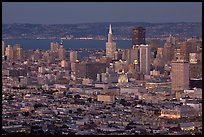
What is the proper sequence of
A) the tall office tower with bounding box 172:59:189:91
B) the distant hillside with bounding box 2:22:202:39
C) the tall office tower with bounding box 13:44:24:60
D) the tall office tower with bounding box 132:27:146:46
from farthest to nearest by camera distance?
the tall office tower with bounding box 132:27:146:46
the tall office tower with bounding box 13:44:24:60
the distant hillside with bounding box 2:22:202:39
the tall office tower with bounding box 172:59:189:91

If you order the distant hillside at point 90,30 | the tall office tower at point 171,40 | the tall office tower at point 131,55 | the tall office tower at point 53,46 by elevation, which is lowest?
the tall office tower at point 131,55

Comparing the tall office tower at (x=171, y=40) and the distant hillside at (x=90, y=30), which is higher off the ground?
the distant hillside at (x=90, y=30)

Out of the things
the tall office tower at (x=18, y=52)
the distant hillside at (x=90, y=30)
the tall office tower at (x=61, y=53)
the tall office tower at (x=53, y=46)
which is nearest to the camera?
the distant hillside at (x=90, y=30)

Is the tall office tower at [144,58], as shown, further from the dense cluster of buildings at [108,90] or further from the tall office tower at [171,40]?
the tall office tower at [171,40]

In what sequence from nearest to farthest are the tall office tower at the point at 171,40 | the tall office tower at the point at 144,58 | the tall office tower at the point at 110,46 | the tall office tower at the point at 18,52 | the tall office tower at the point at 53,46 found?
1. the tall office tower at the point at 144,58
2. the tall office tower at the point at 171,40
3. the tall office tower at the point at 18,52
4. the tall office tower at the point at 110,46
5. the tall office tower at the point at 53,46

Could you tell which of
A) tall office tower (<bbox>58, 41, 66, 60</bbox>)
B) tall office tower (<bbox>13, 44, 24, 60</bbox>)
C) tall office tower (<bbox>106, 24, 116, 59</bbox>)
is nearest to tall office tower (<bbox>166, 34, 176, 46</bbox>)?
tall office tower (<bbox>106, 24, 116, 59</bbox>)

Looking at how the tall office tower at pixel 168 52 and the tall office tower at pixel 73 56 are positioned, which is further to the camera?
the tall office tower at pixel 73 56

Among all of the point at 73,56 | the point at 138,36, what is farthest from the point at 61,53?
the point at 138,36

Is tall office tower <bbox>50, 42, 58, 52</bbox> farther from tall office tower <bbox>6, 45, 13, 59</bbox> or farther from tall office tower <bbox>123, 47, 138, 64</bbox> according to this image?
tall office tower <bbox>123, 47, 138, 64</bbox>

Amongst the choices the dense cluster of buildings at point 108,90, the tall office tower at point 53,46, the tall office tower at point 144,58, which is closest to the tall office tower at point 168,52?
the dense cluster of buildings at point 108,90
